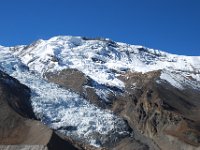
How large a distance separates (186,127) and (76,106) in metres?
37.5

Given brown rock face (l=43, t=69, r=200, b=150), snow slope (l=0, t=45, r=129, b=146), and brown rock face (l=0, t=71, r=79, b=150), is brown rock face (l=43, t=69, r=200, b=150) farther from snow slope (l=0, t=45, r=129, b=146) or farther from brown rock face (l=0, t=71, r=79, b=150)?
brown rock face (l=0, t=71, r=79, b=150)

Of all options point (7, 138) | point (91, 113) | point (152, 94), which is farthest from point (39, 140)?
point (152, 94)

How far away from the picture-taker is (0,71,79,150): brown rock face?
361ft

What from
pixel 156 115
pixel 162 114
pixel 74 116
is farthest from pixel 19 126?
pixel 156 115

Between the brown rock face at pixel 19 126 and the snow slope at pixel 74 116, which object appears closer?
the brown rock face at pixel 19 126

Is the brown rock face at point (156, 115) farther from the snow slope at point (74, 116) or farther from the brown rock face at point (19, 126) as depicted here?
the brown rock face at point (19, 126)

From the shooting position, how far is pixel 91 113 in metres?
169

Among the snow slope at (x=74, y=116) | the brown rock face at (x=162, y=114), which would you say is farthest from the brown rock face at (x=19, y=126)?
the brown rock face at (x=162, y=114)

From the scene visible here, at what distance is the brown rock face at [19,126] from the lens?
110 metres

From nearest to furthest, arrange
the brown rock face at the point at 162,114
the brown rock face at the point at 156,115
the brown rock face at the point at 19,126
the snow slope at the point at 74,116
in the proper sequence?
the brown rock face at the point at 19,126
the brown rock face at the point at 156,115
the brown rock face at the point at 162,114
the snow slope at the point at 74,116

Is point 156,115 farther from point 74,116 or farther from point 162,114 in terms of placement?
point 74,116

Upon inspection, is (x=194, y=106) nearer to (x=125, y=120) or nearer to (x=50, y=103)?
(x=125, y=120)

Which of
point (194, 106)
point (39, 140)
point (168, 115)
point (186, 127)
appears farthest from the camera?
point (194, 106)

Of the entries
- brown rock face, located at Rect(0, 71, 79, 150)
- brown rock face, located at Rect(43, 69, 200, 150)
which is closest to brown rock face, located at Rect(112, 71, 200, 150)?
brown rock face, located at Rect(43, 69, 200, 150)
